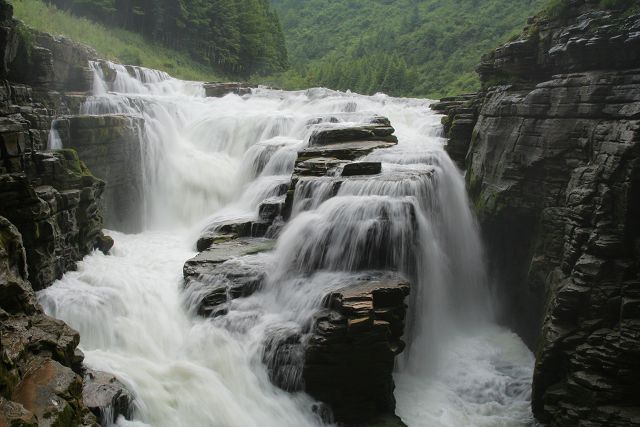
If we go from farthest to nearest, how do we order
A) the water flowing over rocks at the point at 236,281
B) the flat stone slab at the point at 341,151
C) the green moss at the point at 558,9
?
1. the flat stone slab at the point at 341,151
2. the green moss at the point at 558,9
3. the water flowing over rocks at the point at 236,281

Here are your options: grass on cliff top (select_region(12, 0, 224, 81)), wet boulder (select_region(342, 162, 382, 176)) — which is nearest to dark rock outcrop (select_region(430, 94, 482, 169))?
wet boulder (select_region(342, 162, 382, 176))

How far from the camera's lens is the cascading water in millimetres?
10461

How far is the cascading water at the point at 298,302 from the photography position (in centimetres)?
1046

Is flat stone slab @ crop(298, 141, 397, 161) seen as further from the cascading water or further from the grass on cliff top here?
the grass on cliff top

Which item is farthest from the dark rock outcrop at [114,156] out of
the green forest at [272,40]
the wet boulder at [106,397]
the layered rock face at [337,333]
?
the green forest at [272,40]

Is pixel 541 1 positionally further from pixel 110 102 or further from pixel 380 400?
pixel 380 400

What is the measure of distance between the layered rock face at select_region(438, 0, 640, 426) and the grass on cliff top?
25.6 meters

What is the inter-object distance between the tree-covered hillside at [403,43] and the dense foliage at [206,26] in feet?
13.6

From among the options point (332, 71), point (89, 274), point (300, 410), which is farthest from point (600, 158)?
point (332, 71)

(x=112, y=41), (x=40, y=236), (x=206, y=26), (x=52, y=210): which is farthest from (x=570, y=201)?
(x=206, y=26)

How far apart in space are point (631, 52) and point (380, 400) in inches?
391

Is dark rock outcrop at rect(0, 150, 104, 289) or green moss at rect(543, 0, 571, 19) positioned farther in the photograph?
green moss at rect(543, 0, 571, 19)

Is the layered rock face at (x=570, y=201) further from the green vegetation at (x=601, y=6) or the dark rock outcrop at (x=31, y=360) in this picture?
the dark rock outcrop at (x=31, y=360)

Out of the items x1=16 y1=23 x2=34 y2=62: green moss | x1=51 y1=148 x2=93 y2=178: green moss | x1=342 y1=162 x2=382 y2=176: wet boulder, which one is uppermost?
x1=16 y1=23 x2=34 y2=62: green moss
